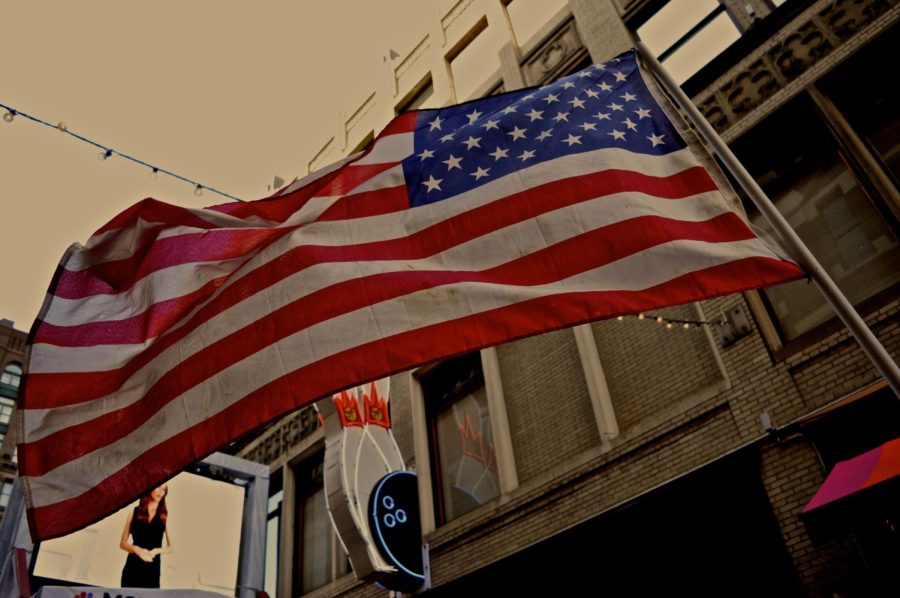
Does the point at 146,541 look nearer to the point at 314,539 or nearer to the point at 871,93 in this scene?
the point at 314,539

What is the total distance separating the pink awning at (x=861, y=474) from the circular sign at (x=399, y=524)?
21.1ft

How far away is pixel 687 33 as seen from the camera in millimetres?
11672

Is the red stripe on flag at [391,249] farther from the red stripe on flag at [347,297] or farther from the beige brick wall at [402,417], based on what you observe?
the beige brick wall at [402,417]

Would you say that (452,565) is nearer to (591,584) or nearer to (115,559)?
(591,584)

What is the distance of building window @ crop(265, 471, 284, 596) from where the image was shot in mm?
15328

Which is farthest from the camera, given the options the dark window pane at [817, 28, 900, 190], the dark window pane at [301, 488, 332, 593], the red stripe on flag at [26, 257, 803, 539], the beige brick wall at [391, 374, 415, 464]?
the dark window pane at [301, 488, 332, 593]

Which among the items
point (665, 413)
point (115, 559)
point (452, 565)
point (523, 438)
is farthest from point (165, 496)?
point (665, 413)

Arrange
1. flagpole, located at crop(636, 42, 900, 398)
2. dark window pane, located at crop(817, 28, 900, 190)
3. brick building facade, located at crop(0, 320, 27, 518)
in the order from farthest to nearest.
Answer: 1. brick building facade, located at crop(0, 320, 27, 518)
2. dark window pane, located at crop(817, 28, 900, 190)
3. flagpole, located at crop(636, 42, 900, 398)

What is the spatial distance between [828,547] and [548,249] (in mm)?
4791

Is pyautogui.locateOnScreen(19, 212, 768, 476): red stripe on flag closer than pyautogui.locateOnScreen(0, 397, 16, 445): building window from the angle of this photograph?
Yes

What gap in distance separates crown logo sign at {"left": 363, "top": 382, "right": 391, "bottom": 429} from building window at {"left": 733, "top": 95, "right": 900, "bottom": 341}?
6.27m

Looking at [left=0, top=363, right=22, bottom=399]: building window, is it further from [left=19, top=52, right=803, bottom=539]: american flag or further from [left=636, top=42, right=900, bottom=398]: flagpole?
[left=636, top=42, right=900, bottom=398]: flagpole

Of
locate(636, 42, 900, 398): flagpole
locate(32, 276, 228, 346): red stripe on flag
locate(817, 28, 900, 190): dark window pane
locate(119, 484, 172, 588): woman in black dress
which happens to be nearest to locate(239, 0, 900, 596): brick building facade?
locate(817, 28, 900, 190): dark window pane

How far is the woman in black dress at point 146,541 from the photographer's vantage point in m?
8.07
